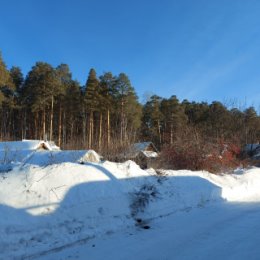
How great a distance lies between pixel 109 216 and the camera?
9.44m

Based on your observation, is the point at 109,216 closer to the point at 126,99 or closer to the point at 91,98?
the point at 91,98

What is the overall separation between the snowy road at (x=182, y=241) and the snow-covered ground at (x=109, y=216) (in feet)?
0.06

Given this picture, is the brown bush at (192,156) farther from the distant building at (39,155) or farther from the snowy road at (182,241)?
the snowy road at (182,241)

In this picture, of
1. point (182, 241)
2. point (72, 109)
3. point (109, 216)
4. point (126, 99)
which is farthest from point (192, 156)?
point (72, 109)

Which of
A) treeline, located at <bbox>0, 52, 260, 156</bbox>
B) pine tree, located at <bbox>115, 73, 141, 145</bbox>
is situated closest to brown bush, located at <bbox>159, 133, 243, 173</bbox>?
treeline, located at <bbox>0, 52, 260, 156</bbox>

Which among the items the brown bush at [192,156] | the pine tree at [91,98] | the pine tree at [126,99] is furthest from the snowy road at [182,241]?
the pine tree at [126,99]

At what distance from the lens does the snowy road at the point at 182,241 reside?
22.5 feet

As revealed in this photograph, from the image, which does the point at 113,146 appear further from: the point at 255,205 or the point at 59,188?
the point at 59,188

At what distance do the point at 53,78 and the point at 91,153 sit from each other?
23.8 m

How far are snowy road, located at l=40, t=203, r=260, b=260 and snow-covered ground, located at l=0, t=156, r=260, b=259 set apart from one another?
2 cm

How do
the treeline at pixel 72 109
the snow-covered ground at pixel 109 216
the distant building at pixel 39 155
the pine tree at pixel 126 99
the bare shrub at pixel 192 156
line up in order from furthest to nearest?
the pine tree at pixel 126 99 < the treeline at pixel 72 109 < the bare shrub at pixel 192 156 < the distant building at pixel 39 155 < the snow-covered ground at pixel 109 216

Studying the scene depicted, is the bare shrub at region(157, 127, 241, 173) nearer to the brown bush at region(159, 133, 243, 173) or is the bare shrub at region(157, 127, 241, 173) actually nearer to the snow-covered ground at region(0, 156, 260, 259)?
the brown bush at region(159, 133, 243, 173)

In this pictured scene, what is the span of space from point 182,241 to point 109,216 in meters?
2.29

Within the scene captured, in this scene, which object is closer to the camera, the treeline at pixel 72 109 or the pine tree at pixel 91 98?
the treeline at pixel 72 109
